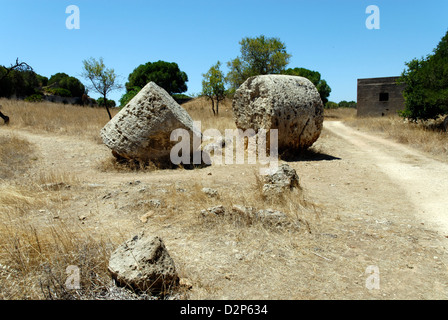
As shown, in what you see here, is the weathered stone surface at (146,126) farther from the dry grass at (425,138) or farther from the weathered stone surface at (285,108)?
the dry grass at (425,138)

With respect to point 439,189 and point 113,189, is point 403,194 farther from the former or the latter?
point 113,189

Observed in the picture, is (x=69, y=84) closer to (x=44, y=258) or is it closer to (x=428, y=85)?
(x=428, y=85)

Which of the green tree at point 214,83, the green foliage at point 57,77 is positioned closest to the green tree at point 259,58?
the green tree at point 214,83

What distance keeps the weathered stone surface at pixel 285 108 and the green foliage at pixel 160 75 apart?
2264 centimetres

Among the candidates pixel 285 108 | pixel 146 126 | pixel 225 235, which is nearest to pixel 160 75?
pixel 285 108

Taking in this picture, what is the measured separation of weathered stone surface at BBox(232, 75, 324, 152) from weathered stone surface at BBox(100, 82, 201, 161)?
186 cm

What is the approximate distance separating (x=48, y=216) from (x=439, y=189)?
5.81 metres

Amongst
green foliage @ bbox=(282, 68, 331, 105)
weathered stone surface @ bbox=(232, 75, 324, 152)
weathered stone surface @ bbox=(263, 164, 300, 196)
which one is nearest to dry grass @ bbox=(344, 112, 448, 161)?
weathered stone surface @ bbox=(232, 75, 324, 152)

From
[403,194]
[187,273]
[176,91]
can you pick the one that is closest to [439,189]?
[403,194]

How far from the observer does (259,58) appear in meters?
18.2

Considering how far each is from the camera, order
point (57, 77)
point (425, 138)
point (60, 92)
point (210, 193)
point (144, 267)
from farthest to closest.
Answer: point (57, 77) → point (60, 92) → point (425, 138) → point (210, 193) → point (144, 267)

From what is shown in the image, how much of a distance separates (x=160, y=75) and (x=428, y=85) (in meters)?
22.9

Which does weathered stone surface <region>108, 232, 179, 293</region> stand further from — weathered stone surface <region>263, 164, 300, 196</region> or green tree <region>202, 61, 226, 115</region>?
green tree <region>202, 61, 226, 115</region>

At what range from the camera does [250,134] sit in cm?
812
